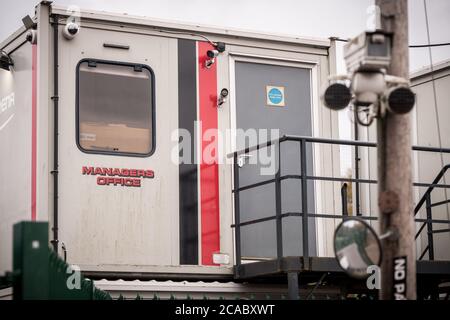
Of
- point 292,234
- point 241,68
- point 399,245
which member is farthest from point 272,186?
point 399,245

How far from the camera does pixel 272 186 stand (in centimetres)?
1202

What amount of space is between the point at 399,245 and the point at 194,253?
3.70 m

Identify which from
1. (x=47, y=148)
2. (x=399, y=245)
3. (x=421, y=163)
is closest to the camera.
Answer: (x=399, y=245)

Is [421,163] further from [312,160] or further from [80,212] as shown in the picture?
[80,212]

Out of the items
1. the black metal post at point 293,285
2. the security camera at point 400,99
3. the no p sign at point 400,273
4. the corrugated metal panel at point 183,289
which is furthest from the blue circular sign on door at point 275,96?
the no p sign at point 400,273

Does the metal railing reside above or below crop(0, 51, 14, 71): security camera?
below

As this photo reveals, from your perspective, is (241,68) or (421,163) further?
(421,163)

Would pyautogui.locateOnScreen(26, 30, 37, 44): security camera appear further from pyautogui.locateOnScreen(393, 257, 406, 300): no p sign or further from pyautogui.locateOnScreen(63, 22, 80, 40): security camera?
pyautogui.locateOnScreen(393, 257, 406, 300): no p sign

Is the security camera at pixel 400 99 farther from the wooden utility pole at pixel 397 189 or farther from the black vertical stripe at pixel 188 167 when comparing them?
the black vertical stripe at pixel 188 167

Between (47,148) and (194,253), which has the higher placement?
(47,148)

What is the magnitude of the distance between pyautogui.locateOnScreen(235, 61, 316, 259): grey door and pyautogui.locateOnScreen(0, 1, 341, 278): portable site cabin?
0.01m

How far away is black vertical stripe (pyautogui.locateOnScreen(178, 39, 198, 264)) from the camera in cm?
1141

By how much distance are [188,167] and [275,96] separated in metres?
1.40

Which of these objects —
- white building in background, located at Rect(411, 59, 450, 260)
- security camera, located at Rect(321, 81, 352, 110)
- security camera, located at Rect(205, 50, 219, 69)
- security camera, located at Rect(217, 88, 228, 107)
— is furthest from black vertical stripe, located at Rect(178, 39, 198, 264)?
security camera, located at Rect(321, 81, 352, 110)
